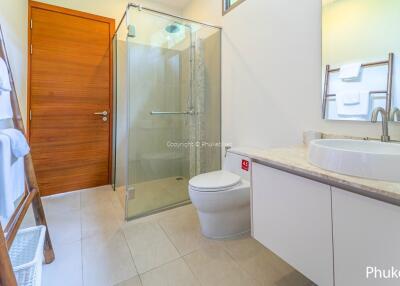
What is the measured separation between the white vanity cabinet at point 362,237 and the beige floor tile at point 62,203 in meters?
2.26

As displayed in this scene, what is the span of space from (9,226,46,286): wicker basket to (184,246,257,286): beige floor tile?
818 mm

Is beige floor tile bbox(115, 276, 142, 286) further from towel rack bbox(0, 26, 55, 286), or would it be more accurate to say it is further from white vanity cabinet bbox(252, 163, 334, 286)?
white vanity cabinet bbox(252, 163, 334, 286)

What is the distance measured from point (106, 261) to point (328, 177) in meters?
1.42

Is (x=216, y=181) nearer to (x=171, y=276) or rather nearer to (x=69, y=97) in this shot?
(x=171, y=276)

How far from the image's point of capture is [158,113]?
2428 mm

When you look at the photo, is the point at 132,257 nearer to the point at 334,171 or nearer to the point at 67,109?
the point at 334,171

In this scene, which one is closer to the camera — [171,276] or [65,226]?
[171,276]

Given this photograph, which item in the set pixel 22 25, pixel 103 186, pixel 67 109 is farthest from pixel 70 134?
pixel 22 25

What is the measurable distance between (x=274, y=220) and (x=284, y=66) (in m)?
1.18

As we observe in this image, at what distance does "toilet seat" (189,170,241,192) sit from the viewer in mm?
1552

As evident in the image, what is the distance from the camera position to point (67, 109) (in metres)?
2.49

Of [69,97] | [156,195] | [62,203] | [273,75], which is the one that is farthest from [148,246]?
[69,97]

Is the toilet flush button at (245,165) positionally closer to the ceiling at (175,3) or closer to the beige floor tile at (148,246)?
the beige floor tile at (148,246)

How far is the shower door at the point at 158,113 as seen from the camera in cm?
216
